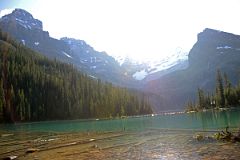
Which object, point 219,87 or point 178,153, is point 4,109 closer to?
point 219,87

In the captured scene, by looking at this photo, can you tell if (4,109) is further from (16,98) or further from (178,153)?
(178,153)

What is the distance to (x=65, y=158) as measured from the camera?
34.9 metres

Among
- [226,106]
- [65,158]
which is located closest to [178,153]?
[65,158]

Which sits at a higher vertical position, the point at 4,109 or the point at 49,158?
the point at 4,109

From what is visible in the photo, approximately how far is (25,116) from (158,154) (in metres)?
164

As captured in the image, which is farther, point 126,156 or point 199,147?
point 199,147

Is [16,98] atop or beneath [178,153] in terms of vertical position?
atop

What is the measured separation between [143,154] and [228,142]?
10.1 m

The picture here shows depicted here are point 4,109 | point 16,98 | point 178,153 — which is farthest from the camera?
point 16,98

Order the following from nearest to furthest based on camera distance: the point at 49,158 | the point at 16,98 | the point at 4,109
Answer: the point at 49,158 < the point at 4,109 < the point at 16,98

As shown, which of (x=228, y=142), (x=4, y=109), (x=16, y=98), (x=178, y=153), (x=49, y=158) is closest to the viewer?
(x=178, y=153)

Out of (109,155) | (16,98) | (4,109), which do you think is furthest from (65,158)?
(16,98)

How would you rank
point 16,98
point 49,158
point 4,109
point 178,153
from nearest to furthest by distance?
point 178,153, point 49,158, point 4,109, point 16,98

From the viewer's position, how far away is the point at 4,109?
7136 inches
